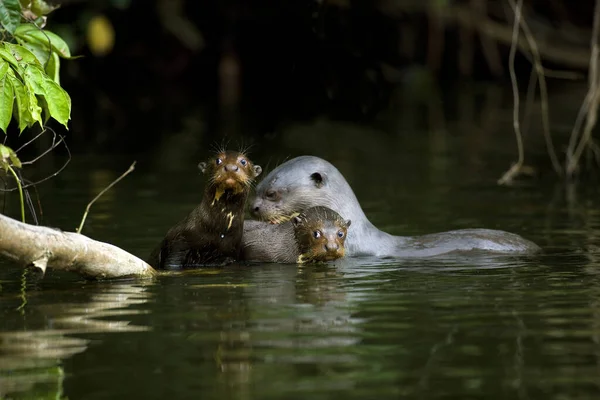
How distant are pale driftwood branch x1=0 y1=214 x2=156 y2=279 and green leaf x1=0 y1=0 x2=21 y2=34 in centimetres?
86

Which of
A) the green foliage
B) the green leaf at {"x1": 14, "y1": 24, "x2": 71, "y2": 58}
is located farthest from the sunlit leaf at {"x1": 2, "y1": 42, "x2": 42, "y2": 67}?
the green leaf at {"x1": 14, "y1": 24, "x2": 71, "y2": 58}

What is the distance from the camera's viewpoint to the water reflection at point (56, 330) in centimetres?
427

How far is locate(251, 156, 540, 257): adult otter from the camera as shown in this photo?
7426 millimetres

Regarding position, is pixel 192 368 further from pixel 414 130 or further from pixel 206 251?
pixel 414 130

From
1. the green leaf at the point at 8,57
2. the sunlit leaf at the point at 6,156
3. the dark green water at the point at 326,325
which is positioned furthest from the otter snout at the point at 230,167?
the green leaf at the point at 8,57

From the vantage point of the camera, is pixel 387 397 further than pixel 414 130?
No

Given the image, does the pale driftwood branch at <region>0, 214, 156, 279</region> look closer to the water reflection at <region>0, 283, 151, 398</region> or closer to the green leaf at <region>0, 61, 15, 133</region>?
the water reflection at <region>0, 283, 151, 398</region>

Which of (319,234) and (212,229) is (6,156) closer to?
(212,229)

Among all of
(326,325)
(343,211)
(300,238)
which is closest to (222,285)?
(300,238)

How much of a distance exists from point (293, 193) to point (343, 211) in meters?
0.30

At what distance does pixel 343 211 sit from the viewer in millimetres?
7598

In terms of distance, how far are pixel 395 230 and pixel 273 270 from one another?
2040mm

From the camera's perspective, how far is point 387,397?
3.99 meters

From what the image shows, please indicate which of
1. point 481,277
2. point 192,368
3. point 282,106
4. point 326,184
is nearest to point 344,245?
point 326,184
